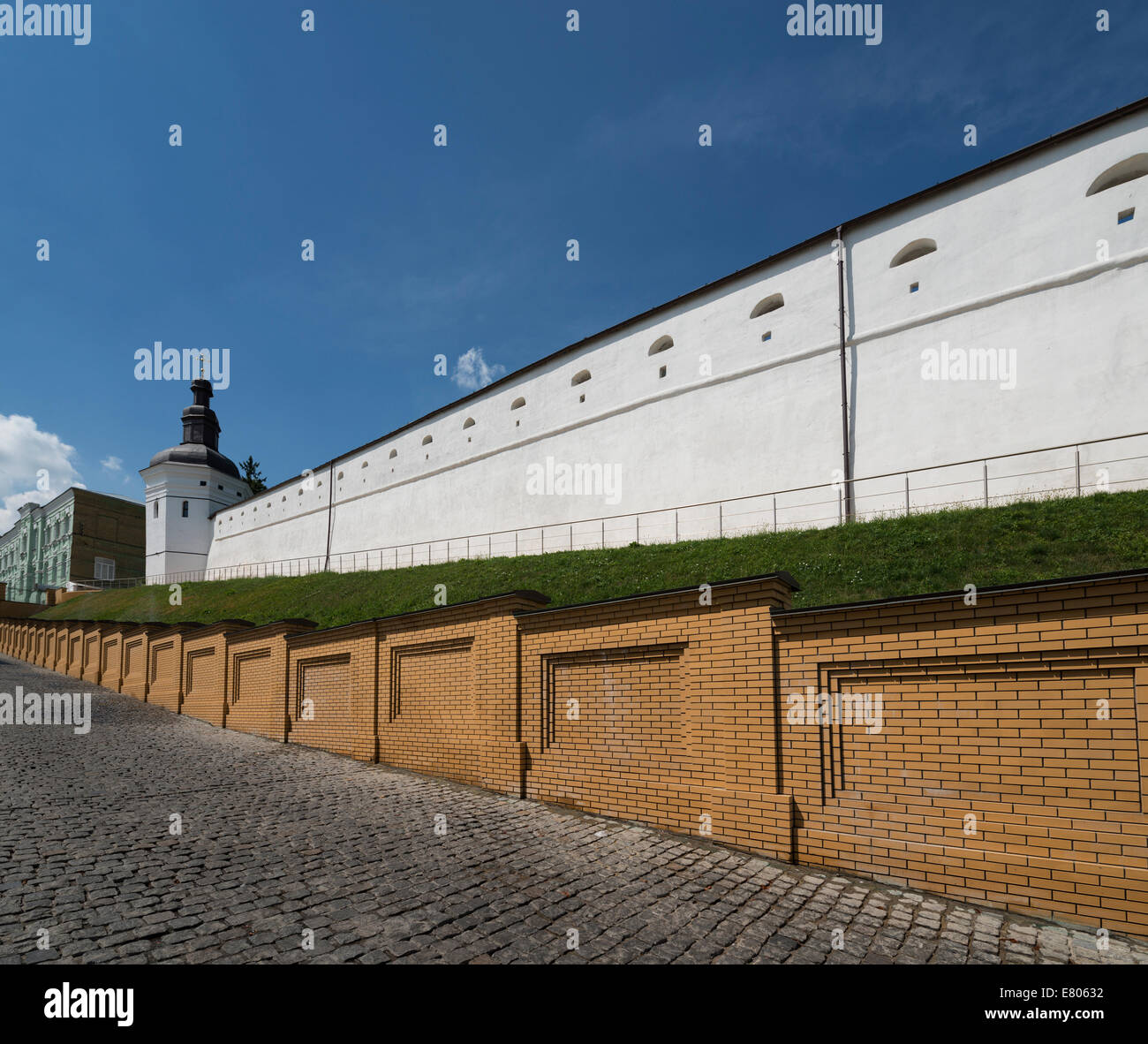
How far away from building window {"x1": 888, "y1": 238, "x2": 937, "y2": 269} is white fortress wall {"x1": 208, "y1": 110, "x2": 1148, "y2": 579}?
13 centimetres

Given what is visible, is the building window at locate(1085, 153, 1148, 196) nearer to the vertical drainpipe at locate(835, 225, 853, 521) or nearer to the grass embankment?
the vertical drainpipe at locate(835, 225, 853, 521)

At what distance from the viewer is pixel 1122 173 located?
14.1 meters

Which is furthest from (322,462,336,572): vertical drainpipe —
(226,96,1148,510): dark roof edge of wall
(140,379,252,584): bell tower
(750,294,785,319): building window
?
(750,294,785,319): building window

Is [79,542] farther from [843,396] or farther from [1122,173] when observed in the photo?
[1122,173]

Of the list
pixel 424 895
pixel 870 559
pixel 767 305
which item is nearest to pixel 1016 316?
pixel 767 305

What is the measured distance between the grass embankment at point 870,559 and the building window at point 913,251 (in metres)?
7.56

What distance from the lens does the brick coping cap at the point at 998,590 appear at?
361 cm

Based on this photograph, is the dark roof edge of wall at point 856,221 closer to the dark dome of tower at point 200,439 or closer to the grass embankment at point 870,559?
the grass embankment at point 870,559

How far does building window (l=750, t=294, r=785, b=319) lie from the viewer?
1941 cm

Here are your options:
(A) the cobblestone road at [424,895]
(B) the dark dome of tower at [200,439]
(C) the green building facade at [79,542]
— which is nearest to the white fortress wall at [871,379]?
(A) the cobblestone road at [424,895]

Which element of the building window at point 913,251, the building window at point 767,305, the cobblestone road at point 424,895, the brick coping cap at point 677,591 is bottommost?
the cobblestone road at point 424,895

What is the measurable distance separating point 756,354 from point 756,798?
1678 cm

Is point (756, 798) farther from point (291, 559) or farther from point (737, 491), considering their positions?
point (291, 559)
